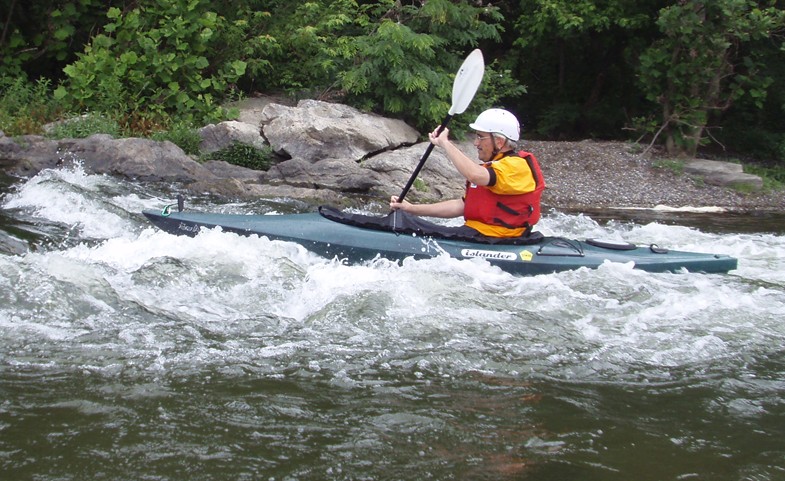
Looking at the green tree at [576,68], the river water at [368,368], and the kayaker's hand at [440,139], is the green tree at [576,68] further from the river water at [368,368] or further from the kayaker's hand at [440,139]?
the river water at [368,368]

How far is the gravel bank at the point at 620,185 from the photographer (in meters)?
9.38

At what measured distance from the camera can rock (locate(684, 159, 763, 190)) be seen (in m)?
10.1

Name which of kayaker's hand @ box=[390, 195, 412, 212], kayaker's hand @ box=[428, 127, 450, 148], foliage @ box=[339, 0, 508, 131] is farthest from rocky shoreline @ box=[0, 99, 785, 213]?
kayaker's hand @ box=[428, 127, 450, 148]

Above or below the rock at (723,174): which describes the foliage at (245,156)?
below

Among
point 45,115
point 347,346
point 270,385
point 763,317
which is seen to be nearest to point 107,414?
point 270,385

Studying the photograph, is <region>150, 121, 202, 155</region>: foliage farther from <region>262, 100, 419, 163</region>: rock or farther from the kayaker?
the kayaker

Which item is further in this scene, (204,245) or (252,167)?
(252,167)

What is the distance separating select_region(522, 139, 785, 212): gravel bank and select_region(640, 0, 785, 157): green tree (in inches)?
25.6

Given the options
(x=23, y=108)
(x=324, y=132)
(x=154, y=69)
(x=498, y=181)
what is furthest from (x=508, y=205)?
(x=23, y=108)

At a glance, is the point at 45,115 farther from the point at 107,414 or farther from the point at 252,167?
the point at 107,414

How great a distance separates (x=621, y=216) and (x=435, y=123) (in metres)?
2.77

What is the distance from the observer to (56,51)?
11320 millimetres

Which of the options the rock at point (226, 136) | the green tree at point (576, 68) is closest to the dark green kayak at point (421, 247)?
the rock at point (226, 136)

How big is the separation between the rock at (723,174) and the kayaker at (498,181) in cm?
563
